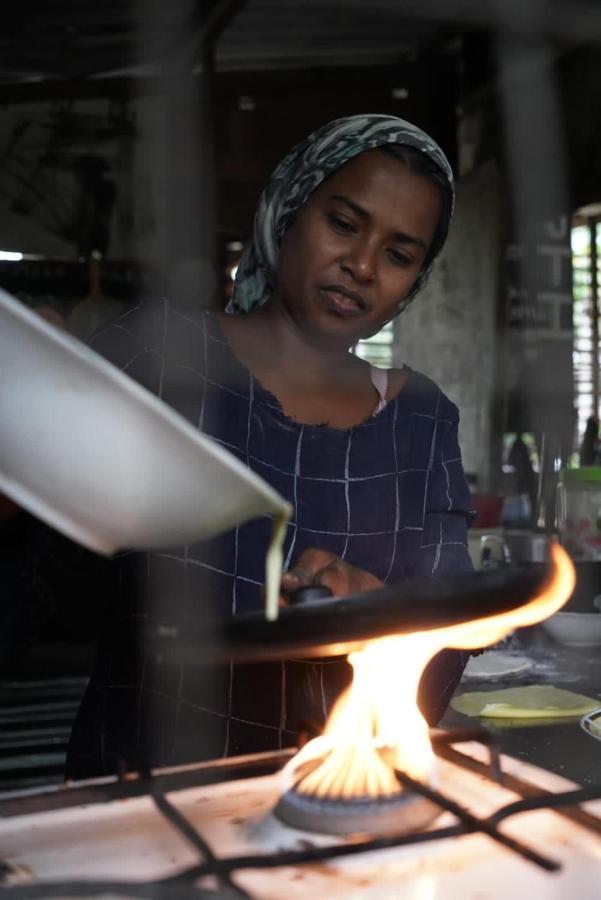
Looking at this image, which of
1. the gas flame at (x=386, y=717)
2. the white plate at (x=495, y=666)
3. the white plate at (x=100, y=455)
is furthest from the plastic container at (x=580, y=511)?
the white plate at (x=100, y=455)

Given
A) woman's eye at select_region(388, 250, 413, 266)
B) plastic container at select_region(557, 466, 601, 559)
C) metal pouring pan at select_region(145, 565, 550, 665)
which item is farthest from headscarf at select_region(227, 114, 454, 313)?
plastic container at select_region(557, 466, 601, 559)

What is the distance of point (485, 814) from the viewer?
917 millimetres

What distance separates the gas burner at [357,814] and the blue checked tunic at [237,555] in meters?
0.46

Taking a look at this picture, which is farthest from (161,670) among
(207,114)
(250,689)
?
(207,114)

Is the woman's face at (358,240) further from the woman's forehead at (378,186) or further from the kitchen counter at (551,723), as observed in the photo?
the kitchen counter at (551,723)

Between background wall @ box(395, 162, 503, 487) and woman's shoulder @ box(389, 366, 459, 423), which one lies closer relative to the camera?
woman's shoulder @ box(389, 366, 459, 423)

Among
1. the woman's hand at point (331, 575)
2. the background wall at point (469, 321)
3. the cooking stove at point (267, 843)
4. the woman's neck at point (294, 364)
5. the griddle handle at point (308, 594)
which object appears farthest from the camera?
the background wall at point (469, 321)

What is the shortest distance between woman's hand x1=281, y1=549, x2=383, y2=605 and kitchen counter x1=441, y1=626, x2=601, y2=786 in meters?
0.25

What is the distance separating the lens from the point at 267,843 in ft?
2.78

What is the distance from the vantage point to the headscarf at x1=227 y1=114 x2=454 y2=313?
55.9 inches

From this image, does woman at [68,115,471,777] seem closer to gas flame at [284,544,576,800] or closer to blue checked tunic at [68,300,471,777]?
blue checked tunic at [68,300,471,777]

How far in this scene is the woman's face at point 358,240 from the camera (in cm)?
142

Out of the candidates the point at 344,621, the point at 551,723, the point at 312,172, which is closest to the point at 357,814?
the point at 344,621

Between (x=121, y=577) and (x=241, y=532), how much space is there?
19 centimetres
